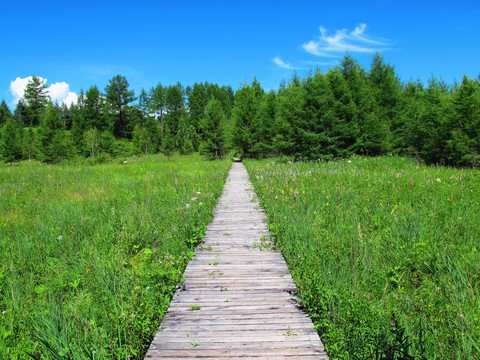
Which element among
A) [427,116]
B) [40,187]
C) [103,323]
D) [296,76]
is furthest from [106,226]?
[296,76]

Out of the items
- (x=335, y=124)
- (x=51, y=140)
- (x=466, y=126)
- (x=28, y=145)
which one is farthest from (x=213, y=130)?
(x=28, y=145)

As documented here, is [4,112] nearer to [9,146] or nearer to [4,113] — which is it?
[4,113]

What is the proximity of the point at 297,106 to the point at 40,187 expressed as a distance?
19.7 metres

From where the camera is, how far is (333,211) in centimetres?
608

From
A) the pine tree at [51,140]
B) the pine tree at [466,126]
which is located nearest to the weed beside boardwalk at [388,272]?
the pine tree at [466,126]

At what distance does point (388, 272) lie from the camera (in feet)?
12.0

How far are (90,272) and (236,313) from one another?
2.18 meters

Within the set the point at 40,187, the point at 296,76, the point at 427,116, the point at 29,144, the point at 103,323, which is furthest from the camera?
the point at 29,144

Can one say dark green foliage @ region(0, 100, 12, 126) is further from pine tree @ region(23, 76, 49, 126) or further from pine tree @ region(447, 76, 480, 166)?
pine tree @ region(447, 76, 480, 166)

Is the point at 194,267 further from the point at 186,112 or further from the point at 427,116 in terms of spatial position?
the point at 186,112

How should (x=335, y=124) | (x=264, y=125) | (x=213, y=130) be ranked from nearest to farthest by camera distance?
1. (x=335, y=124)
2. (x=264, y=125)
3. (x=213, y=130)

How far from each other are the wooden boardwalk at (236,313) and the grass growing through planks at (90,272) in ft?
0.74

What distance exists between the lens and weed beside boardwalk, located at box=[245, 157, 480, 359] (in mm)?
2338

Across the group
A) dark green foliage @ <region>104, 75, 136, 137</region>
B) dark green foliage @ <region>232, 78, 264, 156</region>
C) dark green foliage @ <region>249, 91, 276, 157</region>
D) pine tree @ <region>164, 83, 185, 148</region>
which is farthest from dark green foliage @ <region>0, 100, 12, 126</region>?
dark green foliage @ <region>249, 91, 276, 157</region>
